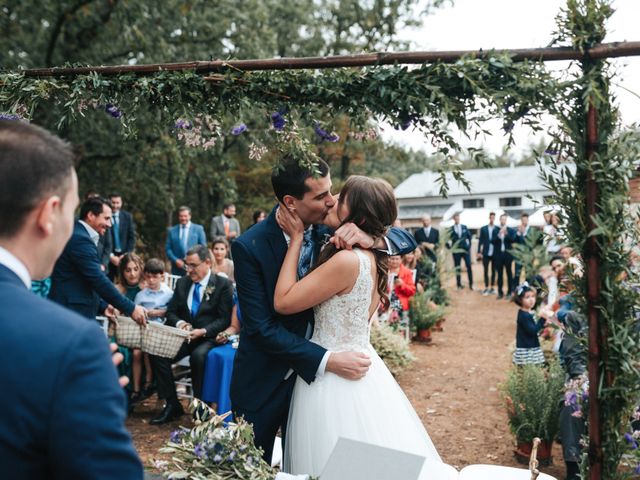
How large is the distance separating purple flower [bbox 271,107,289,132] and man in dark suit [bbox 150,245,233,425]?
3597 mm

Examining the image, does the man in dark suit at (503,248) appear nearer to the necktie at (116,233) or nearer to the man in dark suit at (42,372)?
the necktie at (116,233)

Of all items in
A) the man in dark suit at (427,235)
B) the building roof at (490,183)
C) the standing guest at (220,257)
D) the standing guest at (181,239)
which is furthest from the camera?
the building roof at (490,183)

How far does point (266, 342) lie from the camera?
2904mm

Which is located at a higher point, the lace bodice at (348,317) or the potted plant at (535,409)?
the lace bodice at (348,317)

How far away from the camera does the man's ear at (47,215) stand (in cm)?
133

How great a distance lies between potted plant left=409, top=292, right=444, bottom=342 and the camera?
10.8 metres

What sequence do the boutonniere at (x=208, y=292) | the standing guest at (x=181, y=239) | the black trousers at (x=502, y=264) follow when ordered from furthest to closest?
the black trousers at (x=502, y=264) < the standing guest at (x=181, y=239) < the boutonniere at (x=208, y=292)

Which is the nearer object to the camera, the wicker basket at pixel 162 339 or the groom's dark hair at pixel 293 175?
the groom's dark hair at pixel 293 175

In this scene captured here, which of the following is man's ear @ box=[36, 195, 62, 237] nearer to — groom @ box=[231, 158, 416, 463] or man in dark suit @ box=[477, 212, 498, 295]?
groom @ box=[231, 158, 416, 463]

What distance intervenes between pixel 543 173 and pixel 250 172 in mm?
23057

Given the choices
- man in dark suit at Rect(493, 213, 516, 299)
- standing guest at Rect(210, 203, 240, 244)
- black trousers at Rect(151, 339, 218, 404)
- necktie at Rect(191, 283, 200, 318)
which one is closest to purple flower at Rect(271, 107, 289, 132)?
black trousers at Rect(151, 339, 218, 404)

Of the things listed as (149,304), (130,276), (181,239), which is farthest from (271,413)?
(181,239)

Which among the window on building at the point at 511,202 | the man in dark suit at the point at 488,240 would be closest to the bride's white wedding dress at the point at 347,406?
the man in dark suit at the point at 488,240

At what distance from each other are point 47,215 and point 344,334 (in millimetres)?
1917
